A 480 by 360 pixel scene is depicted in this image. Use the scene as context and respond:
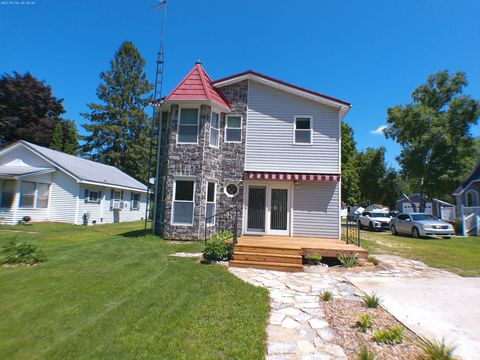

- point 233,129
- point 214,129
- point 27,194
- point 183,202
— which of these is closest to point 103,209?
point 27,194

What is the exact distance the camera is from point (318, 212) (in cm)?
1264

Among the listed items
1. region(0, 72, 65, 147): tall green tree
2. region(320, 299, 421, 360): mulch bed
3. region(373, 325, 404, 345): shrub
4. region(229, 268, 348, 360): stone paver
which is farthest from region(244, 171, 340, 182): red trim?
region(0, 72, 65, 147): tall green tree

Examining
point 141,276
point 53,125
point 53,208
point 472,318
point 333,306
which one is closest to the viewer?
point 472,318

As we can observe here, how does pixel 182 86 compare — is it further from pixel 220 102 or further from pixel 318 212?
pixel 318 212

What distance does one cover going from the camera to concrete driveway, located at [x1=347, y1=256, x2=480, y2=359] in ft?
13.3

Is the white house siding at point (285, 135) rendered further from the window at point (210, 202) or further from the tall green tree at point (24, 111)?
the tall green tree at point (24, 111)

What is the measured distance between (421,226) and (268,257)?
574 inches

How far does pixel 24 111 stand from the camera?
32.5 metres

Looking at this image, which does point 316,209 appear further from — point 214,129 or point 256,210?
point 214,129

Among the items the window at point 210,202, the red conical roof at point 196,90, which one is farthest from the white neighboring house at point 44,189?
the window at point 210,202

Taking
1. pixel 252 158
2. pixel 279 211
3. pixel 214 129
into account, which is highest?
pixel 214 129

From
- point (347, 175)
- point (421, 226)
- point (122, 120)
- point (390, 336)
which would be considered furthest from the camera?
point (122, 120)

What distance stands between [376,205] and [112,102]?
51977 mm

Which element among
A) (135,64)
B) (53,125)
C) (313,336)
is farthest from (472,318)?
(135,64)
